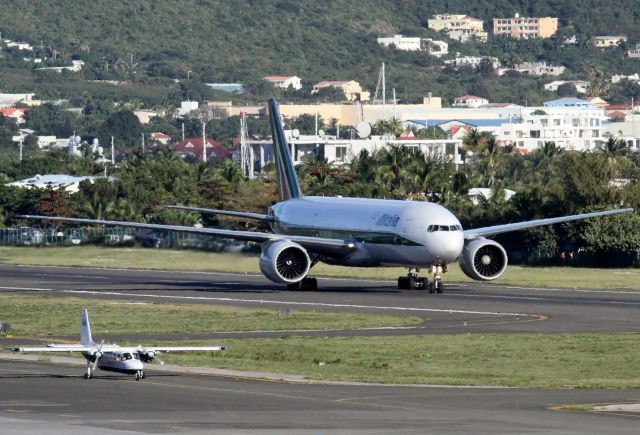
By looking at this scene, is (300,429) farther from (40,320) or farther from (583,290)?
(583,290)


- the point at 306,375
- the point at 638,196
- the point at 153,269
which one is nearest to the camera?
the point at 306,375

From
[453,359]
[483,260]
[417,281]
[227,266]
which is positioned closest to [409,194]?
[227,266]

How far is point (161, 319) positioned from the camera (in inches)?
2403

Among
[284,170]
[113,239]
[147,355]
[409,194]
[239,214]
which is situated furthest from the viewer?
[409,194]

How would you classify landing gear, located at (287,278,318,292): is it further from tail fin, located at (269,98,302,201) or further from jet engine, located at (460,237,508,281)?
tail fin, located at (269,98,302,201)

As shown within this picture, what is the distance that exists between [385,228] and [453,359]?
25132mm

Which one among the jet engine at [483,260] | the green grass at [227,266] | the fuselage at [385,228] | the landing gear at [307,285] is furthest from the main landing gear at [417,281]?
the green grass at [227,266]

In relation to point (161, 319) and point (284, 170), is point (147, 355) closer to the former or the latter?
point (161, 319)

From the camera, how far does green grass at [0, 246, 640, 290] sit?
83438 mm

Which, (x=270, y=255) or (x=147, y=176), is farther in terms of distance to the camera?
(x=147, y=176)

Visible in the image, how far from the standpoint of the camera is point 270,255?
72562mm

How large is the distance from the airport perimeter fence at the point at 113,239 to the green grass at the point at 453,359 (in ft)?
138

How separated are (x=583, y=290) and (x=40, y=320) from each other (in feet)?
88.5

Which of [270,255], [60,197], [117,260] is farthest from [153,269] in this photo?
[60,197]
